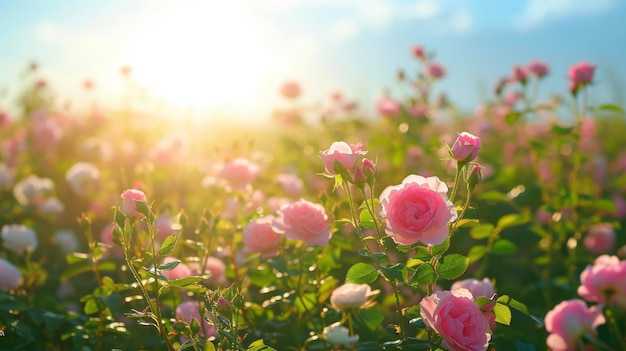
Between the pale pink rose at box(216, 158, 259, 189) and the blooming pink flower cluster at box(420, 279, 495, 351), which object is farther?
the pale pink rose at box(216, 158, 259, 189)

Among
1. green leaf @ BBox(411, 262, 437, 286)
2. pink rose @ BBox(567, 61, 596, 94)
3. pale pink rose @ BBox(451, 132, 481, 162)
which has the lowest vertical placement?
green leaf @ BBox(411, 262, 437, 286)

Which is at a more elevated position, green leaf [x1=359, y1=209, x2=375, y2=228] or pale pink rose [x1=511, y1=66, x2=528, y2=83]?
pale pink rose [x1=511, y1=66, x2=528, y2=83]

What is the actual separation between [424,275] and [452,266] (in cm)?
7

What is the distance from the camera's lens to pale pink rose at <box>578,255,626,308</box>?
3.98ft

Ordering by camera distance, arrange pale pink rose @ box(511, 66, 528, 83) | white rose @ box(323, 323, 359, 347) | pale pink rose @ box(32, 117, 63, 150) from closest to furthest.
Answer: white rose @ box(323, 323, 359, 347), pale pink rose @ box(511, 66, 528, 83), pale pink rose @ box(32, 117, 63, 150)

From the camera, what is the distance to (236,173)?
184cm

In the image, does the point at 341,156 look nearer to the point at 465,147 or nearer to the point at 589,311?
the point at 465,147

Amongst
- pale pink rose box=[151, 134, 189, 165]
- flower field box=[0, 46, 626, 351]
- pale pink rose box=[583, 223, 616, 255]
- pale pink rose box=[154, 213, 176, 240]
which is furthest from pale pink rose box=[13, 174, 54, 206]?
pale pink rose box=[583, 223, 616, 255]

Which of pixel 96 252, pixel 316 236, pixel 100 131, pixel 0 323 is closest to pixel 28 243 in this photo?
pixel 0 323

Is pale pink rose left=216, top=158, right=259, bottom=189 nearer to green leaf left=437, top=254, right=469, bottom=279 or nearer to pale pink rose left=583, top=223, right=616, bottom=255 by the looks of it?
green leaf left=437, top=254, right=469, bottom=279

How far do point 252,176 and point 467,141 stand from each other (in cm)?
91

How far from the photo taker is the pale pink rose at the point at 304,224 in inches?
53.4

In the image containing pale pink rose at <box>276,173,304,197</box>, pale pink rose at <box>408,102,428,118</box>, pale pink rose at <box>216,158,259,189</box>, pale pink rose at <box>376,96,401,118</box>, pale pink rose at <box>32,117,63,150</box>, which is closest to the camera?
pale pink rose at <box>216,158,259,189</box>

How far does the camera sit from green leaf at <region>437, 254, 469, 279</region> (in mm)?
1160
